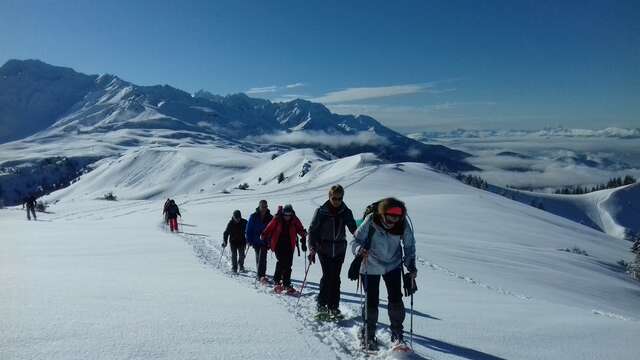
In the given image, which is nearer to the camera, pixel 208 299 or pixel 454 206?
pixel 208 299

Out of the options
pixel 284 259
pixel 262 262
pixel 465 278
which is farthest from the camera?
pixel 465 278

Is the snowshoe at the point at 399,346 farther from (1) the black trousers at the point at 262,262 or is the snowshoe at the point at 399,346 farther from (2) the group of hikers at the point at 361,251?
(1) the black trousers at the point at 262,262

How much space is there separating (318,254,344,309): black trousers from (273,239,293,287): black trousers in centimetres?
268

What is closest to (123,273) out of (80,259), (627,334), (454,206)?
(80,259)

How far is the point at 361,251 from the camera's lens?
22.5 feet

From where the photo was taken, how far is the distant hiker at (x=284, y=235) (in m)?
11.2

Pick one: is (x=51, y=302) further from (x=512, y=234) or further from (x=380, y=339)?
(x=512, y=234)

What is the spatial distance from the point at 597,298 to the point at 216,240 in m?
16.3

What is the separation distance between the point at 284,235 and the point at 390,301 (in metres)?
4.63

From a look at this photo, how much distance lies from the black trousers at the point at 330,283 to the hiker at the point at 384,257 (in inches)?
63.7

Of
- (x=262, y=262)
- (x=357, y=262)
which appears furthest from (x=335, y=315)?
(x=262, y=262)

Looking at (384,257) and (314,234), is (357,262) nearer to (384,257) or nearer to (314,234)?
(384,257)

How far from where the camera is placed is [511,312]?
9.34m

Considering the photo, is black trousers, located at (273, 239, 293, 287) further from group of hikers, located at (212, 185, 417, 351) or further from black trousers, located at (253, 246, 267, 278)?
black trousers, located at (253, 246, 267, 278)
